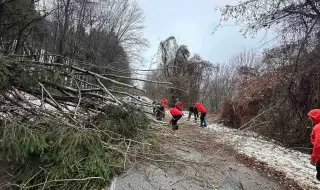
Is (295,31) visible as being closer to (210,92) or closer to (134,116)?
(134,116)

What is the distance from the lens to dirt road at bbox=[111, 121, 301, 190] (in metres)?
4.29

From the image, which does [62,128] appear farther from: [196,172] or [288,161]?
[288,161]

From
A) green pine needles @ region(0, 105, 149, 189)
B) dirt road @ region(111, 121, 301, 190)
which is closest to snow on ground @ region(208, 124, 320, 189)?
dirt road @ region(111, 121, 301, 190)

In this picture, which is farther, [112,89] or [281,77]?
[281,77]

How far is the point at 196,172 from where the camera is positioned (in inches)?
189

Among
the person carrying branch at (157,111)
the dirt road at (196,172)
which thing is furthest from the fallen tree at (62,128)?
the person carrying branch at (157,111)

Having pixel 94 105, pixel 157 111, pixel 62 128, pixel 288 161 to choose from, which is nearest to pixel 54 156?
pixel 62 128

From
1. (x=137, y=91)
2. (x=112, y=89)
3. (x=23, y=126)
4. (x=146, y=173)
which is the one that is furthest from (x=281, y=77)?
Result: (x=23, y=126)

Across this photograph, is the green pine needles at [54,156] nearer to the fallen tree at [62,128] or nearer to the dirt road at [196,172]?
the fallen tree at [62,128]

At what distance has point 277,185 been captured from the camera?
4.93m

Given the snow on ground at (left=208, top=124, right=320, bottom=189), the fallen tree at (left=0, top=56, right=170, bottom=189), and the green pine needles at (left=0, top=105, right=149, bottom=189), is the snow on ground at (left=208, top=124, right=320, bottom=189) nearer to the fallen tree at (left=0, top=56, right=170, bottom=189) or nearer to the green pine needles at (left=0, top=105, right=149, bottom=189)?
the fallen tree at (left=0, top=56, right=170, bottom=189)

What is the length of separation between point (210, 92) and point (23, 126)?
27416 millimetres

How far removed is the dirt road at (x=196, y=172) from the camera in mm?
4289

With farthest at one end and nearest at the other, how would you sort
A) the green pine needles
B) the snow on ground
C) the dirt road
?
the snow on ground
the dirt road
the green pine needles
